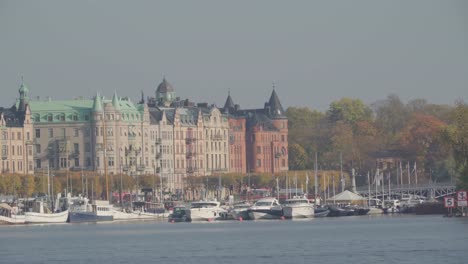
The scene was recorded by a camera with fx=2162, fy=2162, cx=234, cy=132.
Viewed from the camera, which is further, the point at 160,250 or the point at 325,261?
the point at 160,250

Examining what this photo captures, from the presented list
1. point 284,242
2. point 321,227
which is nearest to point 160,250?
point 284,242

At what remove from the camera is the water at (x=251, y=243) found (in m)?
126

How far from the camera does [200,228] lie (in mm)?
181375

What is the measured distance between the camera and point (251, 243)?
144 meters

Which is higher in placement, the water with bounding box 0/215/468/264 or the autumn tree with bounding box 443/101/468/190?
the autumn tree with bounding box 443/101/468/190

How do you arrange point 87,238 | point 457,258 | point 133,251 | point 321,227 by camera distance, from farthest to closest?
point 321,227 → point 87,238 → point 133,251 → point 457,258

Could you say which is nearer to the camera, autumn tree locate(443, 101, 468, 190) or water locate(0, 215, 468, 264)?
water locate(0, 215, 468, 264)

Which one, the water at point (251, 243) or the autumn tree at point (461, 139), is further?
the autumn tree at point (461, 139)

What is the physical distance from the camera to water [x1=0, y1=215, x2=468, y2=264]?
4970 inches

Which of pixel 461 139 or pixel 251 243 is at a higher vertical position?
pixel 461 139

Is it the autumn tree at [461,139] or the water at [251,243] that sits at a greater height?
the autumn tree at [461,139]

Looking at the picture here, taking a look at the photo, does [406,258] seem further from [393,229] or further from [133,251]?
[393,229]

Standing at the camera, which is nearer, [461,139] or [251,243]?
[251,243]

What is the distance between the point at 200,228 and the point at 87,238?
75.7 feet
